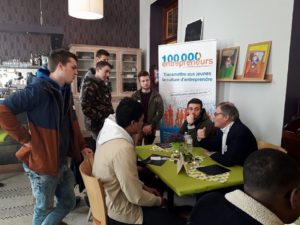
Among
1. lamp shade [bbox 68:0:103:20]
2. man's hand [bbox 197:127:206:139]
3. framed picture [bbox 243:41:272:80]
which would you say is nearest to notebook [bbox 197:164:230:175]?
man's hand [bbox 197:127:206:139]

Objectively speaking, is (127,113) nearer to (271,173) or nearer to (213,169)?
(213,169)

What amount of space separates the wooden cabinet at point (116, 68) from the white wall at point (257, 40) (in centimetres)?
235

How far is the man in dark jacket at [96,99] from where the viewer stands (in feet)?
8.93

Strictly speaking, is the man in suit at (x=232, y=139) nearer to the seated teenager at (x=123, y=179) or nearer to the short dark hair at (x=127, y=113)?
the seated teenager at (x=123, y=179)

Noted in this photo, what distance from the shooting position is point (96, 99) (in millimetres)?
2754

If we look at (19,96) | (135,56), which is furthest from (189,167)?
(135,56)

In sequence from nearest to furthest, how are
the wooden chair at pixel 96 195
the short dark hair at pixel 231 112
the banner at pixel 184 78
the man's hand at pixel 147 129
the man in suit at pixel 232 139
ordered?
the wooden chair at pixel 96 195, the man in suit at pixel 232 139, the short dark hair at pixel 231 112, the banner at pixel 184 78, the man's hand at pixel 147 129

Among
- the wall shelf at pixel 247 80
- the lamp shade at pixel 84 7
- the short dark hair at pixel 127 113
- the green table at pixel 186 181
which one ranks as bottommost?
the green table at pixel 186 181

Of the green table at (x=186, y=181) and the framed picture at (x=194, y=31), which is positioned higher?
the framed picture at (x=194, y=31)

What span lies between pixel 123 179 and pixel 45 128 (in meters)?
0.63

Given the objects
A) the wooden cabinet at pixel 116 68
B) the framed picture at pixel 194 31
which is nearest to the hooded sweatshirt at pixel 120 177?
the framed picture at pixel 194 31

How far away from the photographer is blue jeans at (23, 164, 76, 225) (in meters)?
1.67

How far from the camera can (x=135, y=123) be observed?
161 cm

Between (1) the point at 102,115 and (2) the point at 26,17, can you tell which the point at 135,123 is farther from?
(2) the point at 26,17
